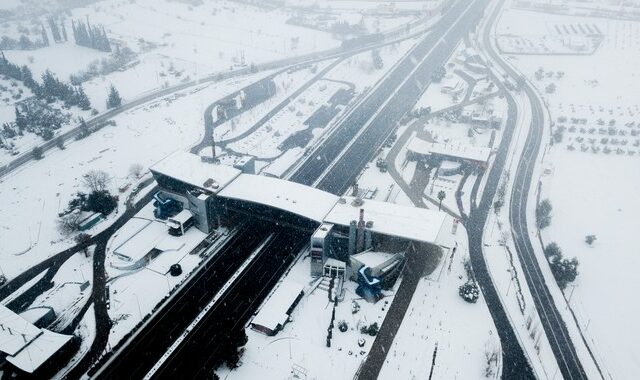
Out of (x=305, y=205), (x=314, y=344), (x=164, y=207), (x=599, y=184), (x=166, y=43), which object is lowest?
(x=314, y=344)

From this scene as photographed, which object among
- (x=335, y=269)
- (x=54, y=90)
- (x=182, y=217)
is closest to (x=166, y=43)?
(x=54, y=90)

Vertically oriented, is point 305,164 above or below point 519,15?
below

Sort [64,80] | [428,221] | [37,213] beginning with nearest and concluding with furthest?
1. [428,221]
2. [37,213]
3. [64,80]

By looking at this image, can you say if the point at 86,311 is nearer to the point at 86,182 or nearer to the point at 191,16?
the point at 86,182

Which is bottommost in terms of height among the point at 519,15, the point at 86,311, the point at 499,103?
the point at 86,311

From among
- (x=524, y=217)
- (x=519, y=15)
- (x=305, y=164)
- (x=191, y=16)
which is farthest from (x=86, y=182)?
(x=519, y=15)

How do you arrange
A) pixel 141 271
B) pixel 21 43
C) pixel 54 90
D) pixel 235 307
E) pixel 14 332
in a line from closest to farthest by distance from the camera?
pixel 14 332 → pixel 235 307 → pixel 141 271 → pixel 54 90 → pixel 21 43

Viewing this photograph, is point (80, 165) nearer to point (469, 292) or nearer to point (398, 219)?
point (398, 219)
